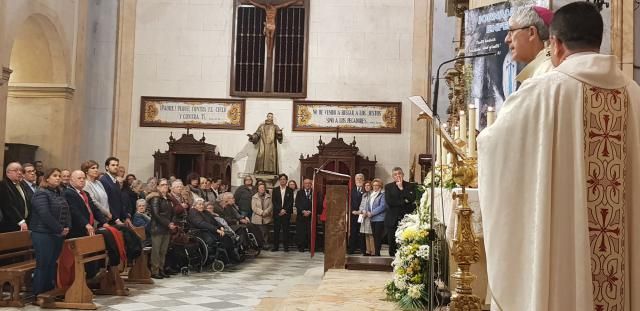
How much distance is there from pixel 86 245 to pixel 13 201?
4.60 feet

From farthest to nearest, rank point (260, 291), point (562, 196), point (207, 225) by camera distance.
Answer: point (207, 225)
point (260, 291)
point (562, 196)

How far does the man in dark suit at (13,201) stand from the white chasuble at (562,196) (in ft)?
23.0

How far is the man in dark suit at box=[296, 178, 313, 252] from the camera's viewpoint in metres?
15.0

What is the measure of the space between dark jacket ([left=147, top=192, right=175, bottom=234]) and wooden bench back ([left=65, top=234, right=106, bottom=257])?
1528 mm

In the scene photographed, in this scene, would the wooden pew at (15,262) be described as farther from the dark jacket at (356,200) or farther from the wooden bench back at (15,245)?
the dark jacket at (356,200)

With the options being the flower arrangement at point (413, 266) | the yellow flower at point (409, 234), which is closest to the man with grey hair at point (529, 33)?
the flower arrangement at point (413, 266)

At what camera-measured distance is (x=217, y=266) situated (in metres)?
11.2

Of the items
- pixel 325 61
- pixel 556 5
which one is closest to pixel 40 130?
pixel 325 61

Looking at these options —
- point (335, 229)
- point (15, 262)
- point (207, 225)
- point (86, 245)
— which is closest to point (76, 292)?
point (86, 245)

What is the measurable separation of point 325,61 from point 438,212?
1241 centimetres

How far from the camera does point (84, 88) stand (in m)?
17.5

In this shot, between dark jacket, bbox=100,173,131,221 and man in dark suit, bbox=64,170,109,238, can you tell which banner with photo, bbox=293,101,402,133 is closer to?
dark jacket, bbox=100,173,131,221

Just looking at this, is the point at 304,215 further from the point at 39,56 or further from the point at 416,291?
the point at 416,291

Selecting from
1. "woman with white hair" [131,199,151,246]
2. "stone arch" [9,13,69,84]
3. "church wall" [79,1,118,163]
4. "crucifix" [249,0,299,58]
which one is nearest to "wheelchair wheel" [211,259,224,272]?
"woman with white hair" [131,199,151,246]
